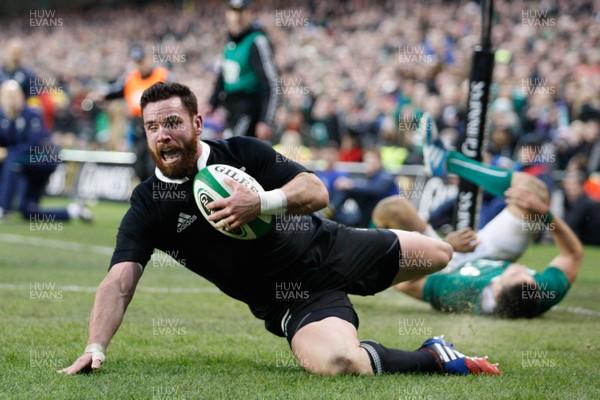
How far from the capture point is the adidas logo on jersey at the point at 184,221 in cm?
545

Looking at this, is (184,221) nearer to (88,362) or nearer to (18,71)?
(88,362)

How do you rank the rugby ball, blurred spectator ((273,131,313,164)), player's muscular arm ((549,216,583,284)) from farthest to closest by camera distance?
blurred spectator ((273,131,313,164)) < player's muscular arm ((549,216,583,284)) < the rugby ball

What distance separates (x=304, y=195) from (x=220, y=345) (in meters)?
1.52

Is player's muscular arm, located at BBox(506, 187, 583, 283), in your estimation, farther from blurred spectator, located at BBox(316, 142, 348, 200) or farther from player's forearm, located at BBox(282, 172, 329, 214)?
blurred spectator, located at BBox(316, 142, 348, 200)

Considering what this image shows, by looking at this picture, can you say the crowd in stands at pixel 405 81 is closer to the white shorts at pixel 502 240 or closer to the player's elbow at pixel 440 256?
the white shorts at pixel 502 240

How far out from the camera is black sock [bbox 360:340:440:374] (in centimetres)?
527

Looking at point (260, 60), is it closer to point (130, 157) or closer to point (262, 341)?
point (262, 341)

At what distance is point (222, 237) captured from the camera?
5.46 metres

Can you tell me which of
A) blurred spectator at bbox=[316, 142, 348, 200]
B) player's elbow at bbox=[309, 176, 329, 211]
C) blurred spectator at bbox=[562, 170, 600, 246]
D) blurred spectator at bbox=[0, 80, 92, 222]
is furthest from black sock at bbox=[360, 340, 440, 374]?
blurred spectator at bbox=[0, 80, 92, 222]

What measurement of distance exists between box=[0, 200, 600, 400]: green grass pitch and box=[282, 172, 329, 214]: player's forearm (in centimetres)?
64

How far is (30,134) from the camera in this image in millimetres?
16141

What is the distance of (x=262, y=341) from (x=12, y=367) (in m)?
1.81

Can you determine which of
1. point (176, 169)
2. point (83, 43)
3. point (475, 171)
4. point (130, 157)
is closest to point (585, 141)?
point (475, 171)

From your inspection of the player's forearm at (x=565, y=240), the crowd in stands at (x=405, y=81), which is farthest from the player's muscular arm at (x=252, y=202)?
the crowd in stands at (x=405, y=81)
